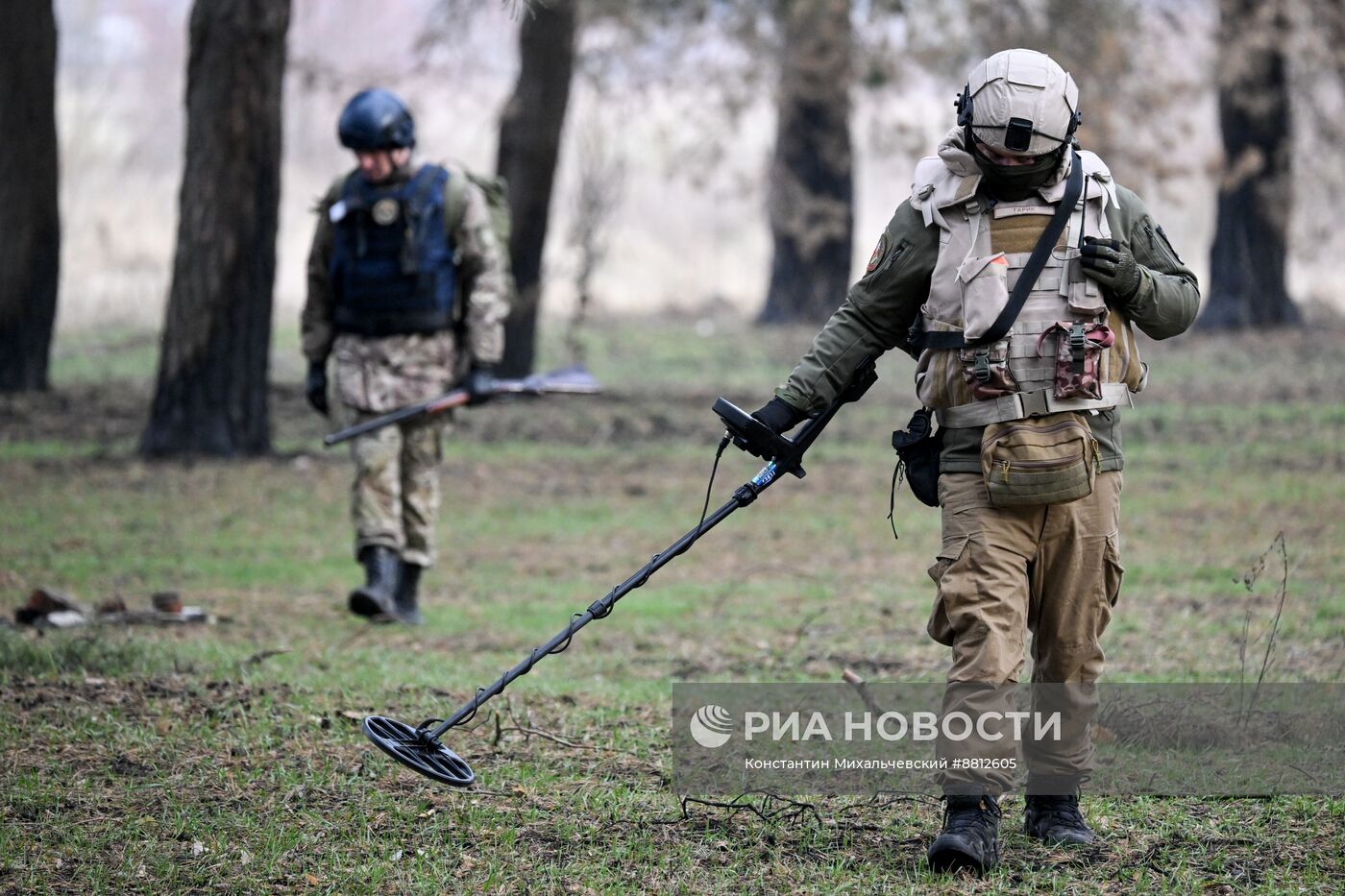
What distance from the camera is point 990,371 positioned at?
4.08m

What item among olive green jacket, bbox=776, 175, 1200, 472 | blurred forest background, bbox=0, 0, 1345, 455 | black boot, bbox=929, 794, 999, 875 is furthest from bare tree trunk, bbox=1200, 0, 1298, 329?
black boot, bbox=929, 794, 999, 875

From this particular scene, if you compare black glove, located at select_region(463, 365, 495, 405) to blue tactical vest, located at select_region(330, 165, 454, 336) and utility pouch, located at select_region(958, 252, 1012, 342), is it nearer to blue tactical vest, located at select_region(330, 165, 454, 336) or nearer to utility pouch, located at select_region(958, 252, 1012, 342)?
blue tactical vest, located at select_region(330, 165, 454, 336)

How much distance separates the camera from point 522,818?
14.7 feet

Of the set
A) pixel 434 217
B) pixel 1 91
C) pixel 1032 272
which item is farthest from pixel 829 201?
pixel 1032 272

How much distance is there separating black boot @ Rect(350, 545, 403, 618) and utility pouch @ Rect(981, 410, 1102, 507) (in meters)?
4.32

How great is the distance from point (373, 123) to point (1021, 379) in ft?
13.8

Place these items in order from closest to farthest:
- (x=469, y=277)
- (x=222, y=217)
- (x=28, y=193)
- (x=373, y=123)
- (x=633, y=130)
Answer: (x=373, y=123)
(x=469, y=277)
(x=222, y=217)
(x=28, y=193)
(x=633, y=130)

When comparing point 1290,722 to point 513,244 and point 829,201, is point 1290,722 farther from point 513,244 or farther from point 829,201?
point 829,201

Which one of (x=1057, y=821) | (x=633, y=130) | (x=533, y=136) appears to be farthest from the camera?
(x=633, y=130)

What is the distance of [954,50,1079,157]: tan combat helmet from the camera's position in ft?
13.1

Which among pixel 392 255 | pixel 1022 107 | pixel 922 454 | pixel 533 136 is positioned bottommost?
pixel 922 454

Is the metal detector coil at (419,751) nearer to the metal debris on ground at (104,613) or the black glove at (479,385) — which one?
the black glove at (479,385)

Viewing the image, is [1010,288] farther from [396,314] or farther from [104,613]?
[104,613]

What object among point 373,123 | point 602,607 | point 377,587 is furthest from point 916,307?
point 377,587
